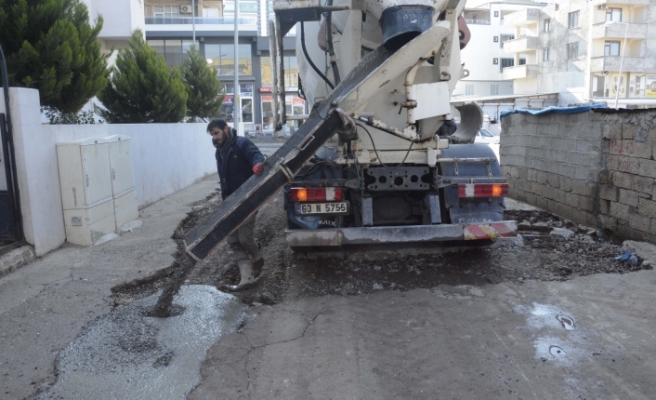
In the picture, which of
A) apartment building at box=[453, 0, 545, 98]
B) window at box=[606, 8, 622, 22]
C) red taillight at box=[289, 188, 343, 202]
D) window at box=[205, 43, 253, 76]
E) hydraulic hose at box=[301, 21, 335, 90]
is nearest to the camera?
red taillight at box=[289, 188, 343, 202]

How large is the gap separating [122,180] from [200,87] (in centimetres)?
1311

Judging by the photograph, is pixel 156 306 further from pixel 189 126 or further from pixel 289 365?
pixel 189 126

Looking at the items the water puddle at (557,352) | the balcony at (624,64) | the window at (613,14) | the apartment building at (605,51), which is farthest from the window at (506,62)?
the water puddle at (557,352)

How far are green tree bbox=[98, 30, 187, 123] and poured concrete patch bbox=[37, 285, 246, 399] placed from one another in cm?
854

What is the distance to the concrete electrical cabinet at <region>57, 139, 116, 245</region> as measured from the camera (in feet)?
23.6

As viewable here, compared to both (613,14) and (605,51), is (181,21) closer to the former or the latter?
(605,51)

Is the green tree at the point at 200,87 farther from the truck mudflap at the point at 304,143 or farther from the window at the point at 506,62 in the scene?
the window at the point at 506,62

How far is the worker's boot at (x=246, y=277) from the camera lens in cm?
580

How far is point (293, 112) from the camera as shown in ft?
21.7

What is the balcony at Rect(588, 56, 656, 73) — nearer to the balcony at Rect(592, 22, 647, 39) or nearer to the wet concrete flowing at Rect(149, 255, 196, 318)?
the balcony at Rect(592, 22, 647, 39)

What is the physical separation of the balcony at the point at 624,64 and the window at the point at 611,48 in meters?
0.92

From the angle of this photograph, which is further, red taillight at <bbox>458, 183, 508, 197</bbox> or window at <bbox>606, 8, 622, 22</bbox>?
window at <bbox>606, 8, 622, 22</bbox>

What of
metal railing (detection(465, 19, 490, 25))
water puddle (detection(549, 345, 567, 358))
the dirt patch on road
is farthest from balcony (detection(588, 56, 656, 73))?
water puddle (detection(549, 345, 567, 358))

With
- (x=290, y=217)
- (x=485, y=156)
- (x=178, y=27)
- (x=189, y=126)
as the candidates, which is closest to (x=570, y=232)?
(x=485, y=156)
